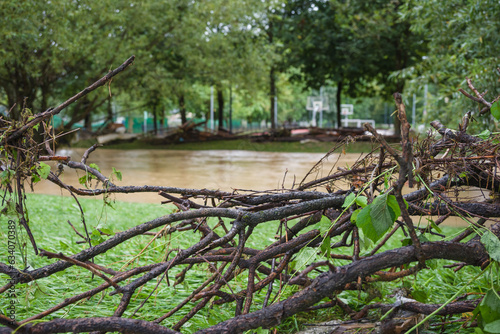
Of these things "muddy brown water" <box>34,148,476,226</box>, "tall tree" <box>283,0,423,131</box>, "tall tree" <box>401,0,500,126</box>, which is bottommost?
"muddy brown water" <box>34,148,476,226</box>

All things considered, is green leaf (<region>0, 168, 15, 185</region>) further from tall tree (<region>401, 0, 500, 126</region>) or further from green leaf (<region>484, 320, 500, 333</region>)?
tall tree (<region>401, 0, 500, 126</region>)

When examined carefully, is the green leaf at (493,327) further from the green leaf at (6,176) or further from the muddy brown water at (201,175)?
the muddy brown water at (201,175)

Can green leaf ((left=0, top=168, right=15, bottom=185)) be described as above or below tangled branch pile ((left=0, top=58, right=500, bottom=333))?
above

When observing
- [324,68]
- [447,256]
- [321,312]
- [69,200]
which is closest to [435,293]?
[321,312]

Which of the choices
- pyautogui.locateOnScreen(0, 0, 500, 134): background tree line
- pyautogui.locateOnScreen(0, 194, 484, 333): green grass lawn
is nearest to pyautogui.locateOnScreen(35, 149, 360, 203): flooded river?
pyautogui.locateOnScreen(0, 0, 500, 134): background tree line

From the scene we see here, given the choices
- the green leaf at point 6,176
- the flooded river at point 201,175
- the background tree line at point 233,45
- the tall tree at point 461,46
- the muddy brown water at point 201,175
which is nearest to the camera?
the green leaf at point 6,176

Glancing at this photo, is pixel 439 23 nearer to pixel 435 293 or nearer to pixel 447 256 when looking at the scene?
pixel 435 293

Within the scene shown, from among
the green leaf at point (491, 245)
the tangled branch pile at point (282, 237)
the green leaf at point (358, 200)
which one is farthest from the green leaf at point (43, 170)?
the green leaf at point (491, 245)

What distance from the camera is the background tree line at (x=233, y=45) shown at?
357 inches

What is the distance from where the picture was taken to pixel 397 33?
22.2 metres

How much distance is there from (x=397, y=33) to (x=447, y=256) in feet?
72.9

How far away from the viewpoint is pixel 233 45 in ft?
74.5

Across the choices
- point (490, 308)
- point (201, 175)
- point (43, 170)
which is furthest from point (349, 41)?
point (43, 170)

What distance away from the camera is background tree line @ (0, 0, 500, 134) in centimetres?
908
